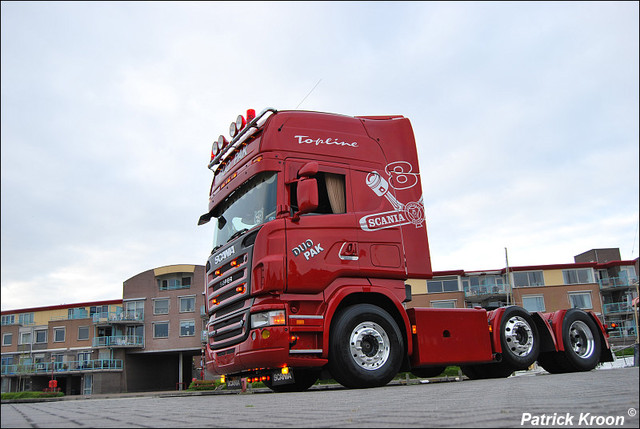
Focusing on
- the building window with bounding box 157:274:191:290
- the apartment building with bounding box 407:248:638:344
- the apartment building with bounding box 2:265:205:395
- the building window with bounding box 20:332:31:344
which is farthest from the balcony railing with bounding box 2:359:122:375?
the apartment building with bounding box 407:248:638:344

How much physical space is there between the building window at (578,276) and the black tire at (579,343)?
4885 cm

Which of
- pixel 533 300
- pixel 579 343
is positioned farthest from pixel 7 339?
pixel 579 343

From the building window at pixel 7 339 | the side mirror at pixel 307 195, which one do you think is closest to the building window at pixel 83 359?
the building window at pixel 7 339

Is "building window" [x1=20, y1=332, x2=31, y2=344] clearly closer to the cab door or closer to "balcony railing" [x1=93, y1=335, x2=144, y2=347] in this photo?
"balcony railing" [x1=93, y1=335, x2=144, y2=347]

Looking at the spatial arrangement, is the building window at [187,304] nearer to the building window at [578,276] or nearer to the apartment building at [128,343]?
the apartment building at [128,343]

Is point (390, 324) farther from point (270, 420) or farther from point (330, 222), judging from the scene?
point (270, 420)

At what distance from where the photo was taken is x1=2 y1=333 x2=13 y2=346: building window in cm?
6844

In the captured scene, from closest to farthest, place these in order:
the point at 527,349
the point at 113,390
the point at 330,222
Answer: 1. the point at 330,222
2. the point at 527,349
3. the point at 113,390

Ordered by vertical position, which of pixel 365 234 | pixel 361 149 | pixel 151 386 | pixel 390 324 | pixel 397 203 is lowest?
pixel 151 386

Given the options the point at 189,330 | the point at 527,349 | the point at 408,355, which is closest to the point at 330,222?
the point at 408,355

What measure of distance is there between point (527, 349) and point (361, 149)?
16.4 feet

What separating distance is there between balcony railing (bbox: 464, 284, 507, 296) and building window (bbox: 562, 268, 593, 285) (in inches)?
265

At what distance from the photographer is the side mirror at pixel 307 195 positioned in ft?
28.5

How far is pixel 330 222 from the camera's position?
9.25m
